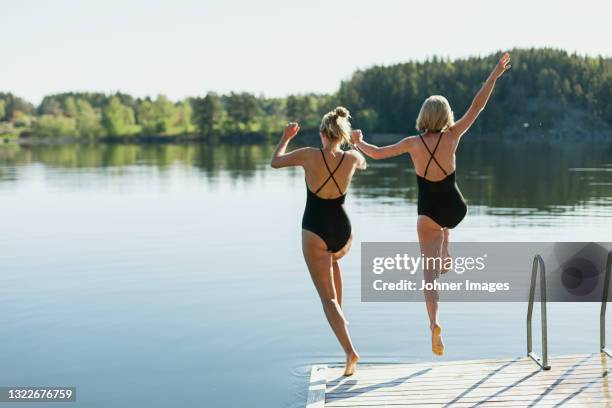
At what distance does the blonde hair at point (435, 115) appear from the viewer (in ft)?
24.1

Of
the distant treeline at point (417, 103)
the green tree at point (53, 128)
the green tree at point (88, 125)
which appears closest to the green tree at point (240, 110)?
the distant treeline at point (417, 103)

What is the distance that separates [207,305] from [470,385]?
8.24 metres

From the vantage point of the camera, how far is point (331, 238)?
7297 millimetres

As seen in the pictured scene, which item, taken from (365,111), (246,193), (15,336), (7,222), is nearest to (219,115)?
(365,111)

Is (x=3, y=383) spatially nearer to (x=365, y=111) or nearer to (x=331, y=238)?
(x=331, y=238)

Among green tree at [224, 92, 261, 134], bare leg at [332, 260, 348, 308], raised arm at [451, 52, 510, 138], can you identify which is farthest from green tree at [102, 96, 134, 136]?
raised arm at [451, 52, 510, 138]

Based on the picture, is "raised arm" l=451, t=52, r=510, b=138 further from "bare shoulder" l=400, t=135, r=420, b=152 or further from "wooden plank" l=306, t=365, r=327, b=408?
"wooden plank" l=306, t=365, r=327, b=408

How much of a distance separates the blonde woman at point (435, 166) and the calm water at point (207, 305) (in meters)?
3.33

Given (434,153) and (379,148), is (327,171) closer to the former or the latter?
(379,148)

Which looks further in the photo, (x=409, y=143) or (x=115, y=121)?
(x=115, y=121)

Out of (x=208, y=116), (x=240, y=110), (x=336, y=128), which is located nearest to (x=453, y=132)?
(x=336, y=128)

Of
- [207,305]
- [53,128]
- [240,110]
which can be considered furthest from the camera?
[53,128]

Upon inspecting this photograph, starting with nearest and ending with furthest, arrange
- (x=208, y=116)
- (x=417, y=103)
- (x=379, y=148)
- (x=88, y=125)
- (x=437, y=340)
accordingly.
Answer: (x=379, y=148), (x=437, y=340), (x=417, y=103), (x=208, y=116), (x=88, y=125)

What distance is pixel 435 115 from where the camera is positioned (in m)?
7.38
